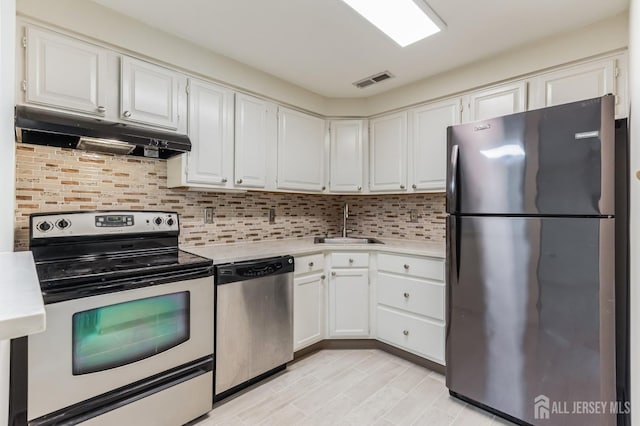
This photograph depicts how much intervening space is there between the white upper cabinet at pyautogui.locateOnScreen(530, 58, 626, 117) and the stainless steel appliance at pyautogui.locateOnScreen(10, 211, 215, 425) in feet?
7.89

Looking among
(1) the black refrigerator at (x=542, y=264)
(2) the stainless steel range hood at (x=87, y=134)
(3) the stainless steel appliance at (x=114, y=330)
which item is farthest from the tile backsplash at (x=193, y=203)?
(1) the black refrigerator at (x=542, y=264)

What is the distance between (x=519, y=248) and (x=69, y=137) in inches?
96.8

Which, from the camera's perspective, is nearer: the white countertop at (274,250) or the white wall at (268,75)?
the white wall at (268,75)

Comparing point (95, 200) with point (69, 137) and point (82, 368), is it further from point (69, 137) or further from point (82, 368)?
point (82, 368)

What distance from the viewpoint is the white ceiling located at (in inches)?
68.4

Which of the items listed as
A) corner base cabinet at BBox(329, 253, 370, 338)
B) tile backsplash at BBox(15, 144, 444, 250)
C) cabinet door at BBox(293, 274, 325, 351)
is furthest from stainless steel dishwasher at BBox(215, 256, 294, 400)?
tile backsplash at BBox(15, 144, 444, 250)

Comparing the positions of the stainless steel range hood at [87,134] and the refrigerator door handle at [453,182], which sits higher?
the stainless steel range hood at [87,134]

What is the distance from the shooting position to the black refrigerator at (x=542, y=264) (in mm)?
1467

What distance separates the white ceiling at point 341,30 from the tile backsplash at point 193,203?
0.93 m

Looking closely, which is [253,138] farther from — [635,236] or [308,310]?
[635,236]

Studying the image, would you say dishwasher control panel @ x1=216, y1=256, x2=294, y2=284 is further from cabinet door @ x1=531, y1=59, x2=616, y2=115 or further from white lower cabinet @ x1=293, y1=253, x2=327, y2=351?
cabinet door @ x1=531, y1=59, x2=616, y2=115

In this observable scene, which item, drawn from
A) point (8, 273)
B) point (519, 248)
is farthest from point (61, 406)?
point (519, 248)

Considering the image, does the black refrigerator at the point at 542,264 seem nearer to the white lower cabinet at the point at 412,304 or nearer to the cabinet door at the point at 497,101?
the white lower cabinet at the point at 412,304

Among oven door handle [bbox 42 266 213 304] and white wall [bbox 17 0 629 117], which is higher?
white wall [bbox 17 0 629 117]
